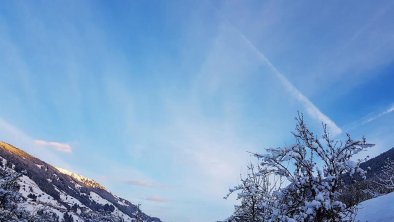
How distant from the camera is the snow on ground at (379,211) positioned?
1370cm

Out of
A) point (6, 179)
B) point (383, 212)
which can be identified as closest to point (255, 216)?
point (383, 212)

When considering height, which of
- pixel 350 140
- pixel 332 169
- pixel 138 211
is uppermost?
pixel 138 211

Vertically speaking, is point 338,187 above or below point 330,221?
above

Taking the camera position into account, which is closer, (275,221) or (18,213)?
(275,221)

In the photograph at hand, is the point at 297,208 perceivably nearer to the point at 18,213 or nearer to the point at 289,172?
the point at 289,172

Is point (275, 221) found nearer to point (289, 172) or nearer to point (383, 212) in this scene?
point (289, 172)

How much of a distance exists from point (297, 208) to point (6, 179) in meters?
26.0

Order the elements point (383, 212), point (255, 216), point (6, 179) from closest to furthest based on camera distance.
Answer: point (383, 212)
point (255, 216)
point (6, 179)

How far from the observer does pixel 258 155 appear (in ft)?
38.7

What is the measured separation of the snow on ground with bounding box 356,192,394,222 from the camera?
539 inches

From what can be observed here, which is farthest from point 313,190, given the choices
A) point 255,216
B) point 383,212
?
point 255,216

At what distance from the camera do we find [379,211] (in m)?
14.6

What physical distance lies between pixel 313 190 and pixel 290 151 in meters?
1.32

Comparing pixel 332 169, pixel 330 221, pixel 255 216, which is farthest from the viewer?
pixel 255 216
